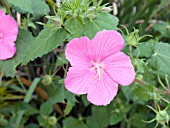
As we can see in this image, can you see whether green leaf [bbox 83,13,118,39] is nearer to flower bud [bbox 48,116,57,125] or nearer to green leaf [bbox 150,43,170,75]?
green leaf [bbox 150,43,170,75]

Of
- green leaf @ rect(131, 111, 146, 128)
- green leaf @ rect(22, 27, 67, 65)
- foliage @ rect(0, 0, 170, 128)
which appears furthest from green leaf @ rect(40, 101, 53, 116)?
green leaf @ rect(22, 27, 67, 65)

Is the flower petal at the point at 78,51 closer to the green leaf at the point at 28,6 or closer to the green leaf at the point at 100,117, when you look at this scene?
the green leaf at the point at 28,6

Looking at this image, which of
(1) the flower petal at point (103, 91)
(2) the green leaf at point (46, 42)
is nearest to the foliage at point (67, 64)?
(2) the green leaf at point (46, 42)

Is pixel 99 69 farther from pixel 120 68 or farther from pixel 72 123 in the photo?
pixel 72 123

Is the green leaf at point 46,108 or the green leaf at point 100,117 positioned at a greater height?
the green leaf at point 46,108

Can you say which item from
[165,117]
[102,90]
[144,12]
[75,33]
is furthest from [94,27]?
[144,12]

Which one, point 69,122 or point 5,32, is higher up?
point 5,32

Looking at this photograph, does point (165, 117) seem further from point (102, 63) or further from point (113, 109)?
point (113, 109)
